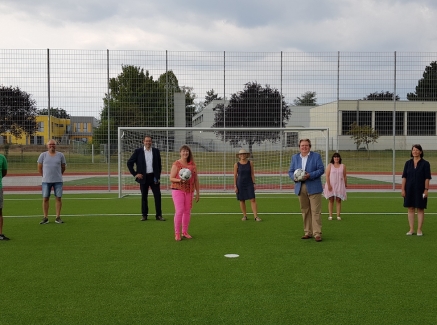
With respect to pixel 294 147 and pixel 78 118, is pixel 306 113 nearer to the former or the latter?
pixel 294 147

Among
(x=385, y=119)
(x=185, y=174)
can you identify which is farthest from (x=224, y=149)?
(x=185, y=174)

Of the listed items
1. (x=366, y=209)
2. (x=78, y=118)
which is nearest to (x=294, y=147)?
(x=366, y=209)

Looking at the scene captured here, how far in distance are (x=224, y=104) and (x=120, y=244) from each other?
1258cm

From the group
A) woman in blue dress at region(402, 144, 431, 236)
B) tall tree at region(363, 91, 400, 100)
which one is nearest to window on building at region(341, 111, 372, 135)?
tall tree at region(363, 91, 400, 100)

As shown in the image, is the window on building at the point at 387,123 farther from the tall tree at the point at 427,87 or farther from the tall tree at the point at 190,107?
the tall tree at the point at 190,107

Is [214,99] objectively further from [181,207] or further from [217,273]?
[217,273]

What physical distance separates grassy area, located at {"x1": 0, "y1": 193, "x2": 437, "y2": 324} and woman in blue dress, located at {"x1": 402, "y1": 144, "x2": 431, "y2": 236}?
577mm

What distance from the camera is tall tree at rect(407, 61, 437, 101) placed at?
20281 millimetres

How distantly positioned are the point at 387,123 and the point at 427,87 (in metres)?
2.24

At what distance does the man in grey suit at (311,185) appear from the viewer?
8570mm

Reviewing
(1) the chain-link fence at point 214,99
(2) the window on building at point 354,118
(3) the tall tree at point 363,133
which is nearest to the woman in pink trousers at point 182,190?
(1) the chain-link fence at point 214,99

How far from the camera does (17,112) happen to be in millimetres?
19984

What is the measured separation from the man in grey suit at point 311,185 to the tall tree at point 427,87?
43.6 feet

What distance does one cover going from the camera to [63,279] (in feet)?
20.4
